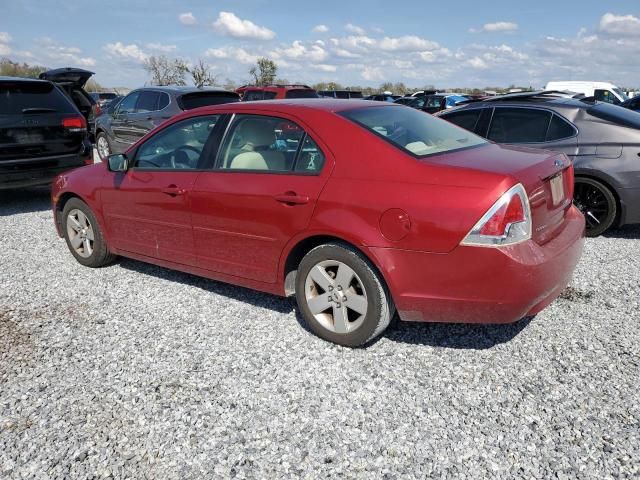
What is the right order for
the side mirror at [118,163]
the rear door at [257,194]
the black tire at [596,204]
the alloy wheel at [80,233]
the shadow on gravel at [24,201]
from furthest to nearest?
1. the shadow on gravel at [24,201]
2. the black tire at [596,204]
3. the alloy wheel at [80,233]
4. the side mirror at [118,163]
5. the rear door at [257,194]

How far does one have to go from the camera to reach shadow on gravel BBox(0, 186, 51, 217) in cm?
788

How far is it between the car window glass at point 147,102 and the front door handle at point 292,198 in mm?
8157

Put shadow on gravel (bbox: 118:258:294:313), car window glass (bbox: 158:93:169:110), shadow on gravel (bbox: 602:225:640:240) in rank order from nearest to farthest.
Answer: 1. shadow on gravel (bbox: 118:258:294:313)
2. shadow on gravel (bbox: 602:225:640:240)
3. car window glass (bbox: 158:93:169:110)

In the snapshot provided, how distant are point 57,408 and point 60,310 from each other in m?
1.47

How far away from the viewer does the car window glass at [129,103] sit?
11.2 metres

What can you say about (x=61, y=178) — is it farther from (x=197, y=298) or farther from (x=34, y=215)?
(x=34, y=215)

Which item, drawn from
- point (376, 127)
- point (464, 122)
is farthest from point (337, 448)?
point (464, 122)

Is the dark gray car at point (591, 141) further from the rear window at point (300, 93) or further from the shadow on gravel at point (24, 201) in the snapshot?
the rear window at point (300, 93)

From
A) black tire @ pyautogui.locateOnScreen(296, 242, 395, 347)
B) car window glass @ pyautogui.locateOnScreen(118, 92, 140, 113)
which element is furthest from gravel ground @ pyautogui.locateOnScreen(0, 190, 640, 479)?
car window glass @ pyautogui.locateOnScreen(118, 92, 140, 113)

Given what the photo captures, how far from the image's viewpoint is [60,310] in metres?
4.15

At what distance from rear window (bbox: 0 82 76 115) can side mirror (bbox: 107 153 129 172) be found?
3661 millimetres

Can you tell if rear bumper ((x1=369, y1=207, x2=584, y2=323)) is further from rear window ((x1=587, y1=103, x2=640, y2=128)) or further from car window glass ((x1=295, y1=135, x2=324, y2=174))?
rear window ((x1=587, y1=103, x2=640, y2=128))

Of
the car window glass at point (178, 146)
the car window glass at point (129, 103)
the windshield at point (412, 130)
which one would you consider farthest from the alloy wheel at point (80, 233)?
the car window glass at point (129, 103)

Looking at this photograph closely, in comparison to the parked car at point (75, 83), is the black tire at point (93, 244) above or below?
below
